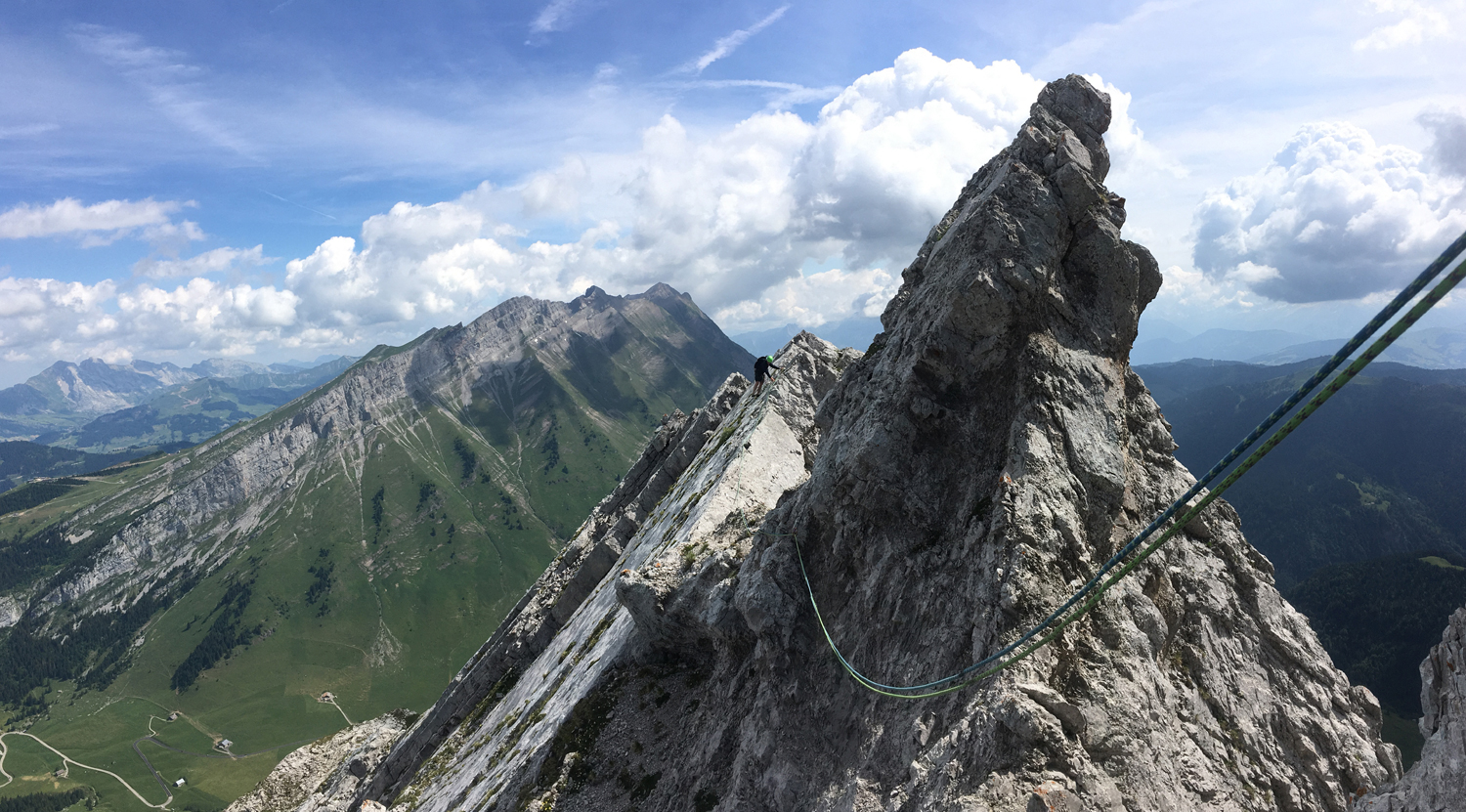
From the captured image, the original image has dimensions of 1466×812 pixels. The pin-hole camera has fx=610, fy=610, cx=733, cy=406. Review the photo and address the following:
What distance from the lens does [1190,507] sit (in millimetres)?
20234

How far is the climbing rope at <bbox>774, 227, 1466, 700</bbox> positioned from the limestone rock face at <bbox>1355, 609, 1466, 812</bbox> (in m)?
4.24

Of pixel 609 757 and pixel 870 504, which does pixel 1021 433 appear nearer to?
pixel 870 504

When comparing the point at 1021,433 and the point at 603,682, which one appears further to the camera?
the point at 603,682

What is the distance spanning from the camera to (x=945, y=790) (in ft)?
52.2

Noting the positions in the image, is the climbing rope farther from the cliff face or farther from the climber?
the climber

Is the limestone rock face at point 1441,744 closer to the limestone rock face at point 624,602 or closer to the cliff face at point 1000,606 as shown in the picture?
the cliff face at point 1000,606

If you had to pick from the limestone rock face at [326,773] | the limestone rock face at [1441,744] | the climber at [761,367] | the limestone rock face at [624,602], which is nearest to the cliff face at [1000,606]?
the limestone rock face at [624,602]

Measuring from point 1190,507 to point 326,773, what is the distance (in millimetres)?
107073

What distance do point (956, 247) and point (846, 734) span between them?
18773 mm

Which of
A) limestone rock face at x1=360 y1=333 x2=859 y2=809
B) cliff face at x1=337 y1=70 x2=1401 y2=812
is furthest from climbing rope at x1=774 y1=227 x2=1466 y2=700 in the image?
limestone rock face at x1=360 y1=333 x2=859 y2=809

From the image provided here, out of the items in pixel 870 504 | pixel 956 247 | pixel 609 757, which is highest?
pixel 956 247


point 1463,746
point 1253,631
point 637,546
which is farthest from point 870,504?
point 637,546

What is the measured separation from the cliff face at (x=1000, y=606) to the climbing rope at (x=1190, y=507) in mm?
521

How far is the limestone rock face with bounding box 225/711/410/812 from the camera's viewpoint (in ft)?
227
